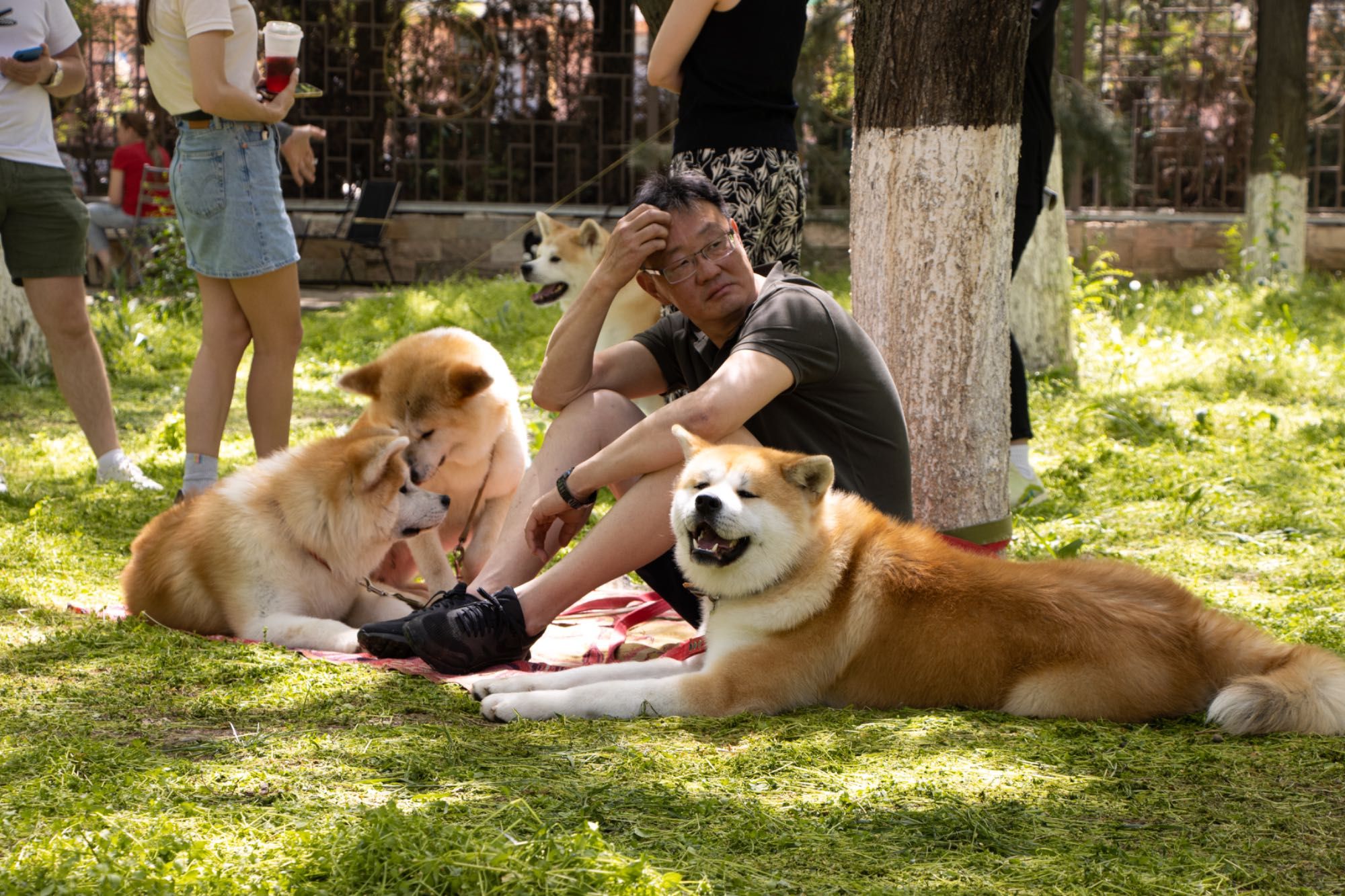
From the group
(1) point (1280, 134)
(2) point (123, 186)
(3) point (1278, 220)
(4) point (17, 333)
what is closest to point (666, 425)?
(4) point (17, 333)

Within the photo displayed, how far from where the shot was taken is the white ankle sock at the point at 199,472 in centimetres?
477

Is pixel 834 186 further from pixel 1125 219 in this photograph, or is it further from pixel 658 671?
pixel 658 671

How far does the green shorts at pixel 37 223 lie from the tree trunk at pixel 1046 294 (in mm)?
5588

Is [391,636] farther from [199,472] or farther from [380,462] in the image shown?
[199,472]

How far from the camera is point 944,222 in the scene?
4199 mm

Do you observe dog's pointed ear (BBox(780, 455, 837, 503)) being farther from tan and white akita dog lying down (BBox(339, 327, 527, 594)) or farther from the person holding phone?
the person holding phone

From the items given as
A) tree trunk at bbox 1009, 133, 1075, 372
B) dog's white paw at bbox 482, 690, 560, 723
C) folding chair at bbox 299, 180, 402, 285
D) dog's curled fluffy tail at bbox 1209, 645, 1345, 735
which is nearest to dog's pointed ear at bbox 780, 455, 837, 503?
dog's white paw at bbox 482, 690, 560, 723

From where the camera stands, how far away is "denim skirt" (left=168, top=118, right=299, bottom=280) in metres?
4.78

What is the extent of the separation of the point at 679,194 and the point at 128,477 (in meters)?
3.26

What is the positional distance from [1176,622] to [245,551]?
8.33 ft

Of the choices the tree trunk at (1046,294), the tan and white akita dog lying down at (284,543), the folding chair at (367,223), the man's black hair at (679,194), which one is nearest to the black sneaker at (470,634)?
the tan and white akita dog lying down at (284,543)

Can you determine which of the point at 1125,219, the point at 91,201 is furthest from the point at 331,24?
the point at 1125,219

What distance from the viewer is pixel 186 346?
30.5 ft

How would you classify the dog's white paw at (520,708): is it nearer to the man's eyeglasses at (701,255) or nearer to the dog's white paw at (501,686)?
the dog's white paw at (501,686)
